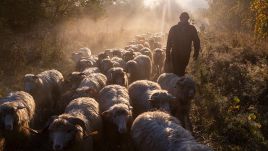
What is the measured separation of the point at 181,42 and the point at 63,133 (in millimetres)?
6592

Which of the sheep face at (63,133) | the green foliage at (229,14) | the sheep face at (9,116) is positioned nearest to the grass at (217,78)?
the sheep face at (63,133)

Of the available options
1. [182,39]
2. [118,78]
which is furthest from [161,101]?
Answer: [182,39]

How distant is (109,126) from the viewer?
8.83m

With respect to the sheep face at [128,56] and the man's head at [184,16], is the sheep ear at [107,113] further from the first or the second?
the sheep face at [128,56]

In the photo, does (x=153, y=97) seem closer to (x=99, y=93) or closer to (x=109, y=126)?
(x=109, y=126)

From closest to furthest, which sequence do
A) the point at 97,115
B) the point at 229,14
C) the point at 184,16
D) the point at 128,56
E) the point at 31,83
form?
the point at 97,115, the point at 31,83, the point at 184,16, the point at 128,56, the point at 229,14

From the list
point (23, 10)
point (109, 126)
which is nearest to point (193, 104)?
point (109, 126)

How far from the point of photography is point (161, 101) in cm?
912

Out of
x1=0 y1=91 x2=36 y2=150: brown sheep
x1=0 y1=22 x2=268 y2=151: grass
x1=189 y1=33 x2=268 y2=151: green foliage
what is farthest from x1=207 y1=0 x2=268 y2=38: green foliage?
x1=0 y1=91 x2=36 y2=150: brown sheep

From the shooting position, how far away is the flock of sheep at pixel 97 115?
23.2 ft

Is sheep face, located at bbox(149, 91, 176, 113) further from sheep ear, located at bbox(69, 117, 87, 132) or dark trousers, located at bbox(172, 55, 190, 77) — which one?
dark trousers, located at bbox(172, 55, 190, 77)

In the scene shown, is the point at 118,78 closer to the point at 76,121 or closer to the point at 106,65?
the point at 106,65

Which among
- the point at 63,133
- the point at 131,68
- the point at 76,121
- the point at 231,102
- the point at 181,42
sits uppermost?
the point at 181,42

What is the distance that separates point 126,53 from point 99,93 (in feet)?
19.5
